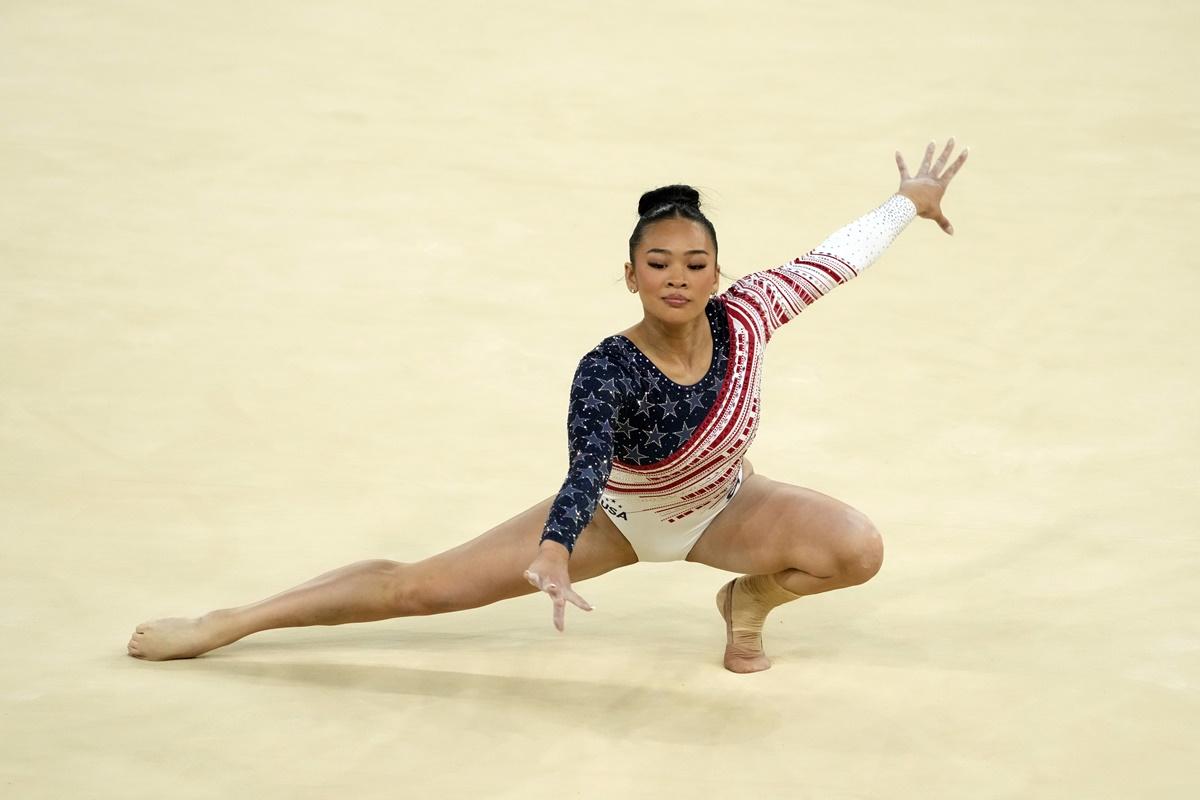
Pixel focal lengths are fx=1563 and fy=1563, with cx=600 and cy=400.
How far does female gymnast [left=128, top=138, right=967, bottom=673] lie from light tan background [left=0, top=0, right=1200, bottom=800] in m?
0.16

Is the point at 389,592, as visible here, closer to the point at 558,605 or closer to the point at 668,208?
the point at 558,605

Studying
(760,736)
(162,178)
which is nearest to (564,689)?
(760,736)

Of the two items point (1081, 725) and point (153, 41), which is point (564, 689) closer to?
point (1081, 725)

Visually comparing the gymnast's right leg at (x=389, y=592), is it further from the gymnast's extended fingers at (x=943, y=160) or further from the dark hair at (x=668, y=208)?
the gymnast's extended fingers at (x=943, y=160)

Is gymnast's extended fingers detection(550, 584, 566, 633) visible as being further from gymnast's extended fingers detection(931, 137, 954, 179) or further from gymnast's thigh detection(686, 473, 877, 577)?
gymnast's extended fingers detection(931, 137, 954, 179)

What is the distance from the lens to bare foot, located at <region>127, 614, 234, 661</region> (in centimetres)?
365

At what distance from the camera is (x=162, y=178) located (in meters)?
6.74

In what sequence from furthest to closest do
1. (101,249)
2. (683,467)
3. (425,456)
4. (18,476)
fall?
(101,249)
(425,456)
(18,476)
(683,467)

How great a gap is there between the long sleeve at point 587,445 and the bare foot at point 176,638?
995 millimetres

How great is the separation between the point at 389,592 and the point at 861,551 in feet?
3.58

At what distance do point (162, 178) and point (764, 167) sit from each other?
8.75ft

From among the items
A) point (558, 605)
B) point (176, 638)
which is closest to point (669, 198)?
point (558, 605)

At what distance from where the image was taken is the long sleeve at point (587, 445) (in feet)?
10.1

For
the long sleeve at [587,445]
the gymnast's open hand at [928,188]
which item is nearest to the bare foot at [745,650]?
the long sleeve at [587,445]
